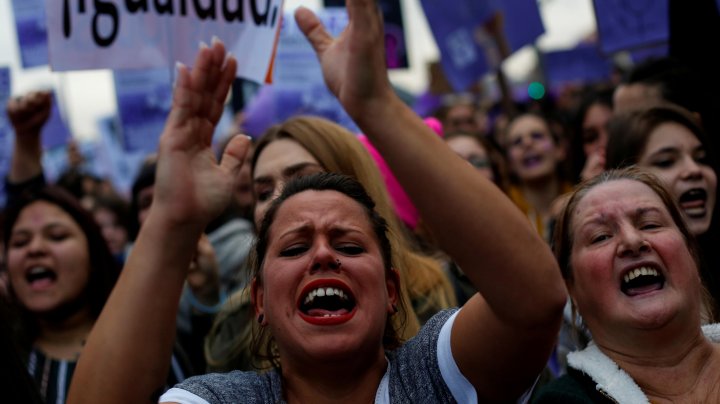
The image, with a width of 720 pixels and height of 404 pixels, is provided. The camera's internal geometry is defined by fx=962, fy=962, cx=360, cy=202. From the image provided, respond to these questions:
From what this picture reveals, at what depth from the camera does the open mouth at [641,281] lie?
2.56m

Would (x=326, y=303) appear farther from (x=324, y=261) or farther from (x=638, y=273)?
(x=638, y=273)

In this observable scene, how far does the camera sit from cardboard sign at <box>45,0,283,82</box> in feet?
12.0

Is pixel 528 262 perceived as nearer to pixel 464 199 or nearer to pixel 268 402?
pixel 464 199

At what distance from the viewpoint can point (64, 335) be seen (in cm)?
373

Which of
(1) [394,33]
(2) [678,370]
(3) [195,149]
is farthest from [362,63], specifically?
(1) [394,33]

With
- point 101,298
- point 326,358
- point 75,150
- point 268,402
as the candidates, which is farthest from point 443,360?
point 75,150

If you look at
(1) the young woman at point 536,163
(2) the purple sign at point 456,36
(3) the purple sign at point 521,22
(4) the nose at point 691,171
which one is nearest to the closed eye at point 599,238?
(4) the nose at point 691,171

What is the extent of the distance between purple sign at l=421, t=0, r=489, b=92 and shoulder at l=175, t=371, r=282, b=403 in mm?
5178

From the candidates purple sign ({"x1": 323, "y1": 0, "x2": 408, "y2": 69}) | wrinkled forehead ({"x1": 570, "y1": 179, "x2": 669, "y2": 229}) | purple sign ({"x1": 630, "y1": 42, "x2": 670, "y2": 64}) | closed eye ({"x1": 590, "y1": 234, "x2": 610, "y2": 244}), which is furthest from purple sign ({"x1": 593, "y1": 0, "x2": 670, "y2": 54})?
closed eye ({"x1": 590, "y1": 234, "x2": 610, "y2": 244})

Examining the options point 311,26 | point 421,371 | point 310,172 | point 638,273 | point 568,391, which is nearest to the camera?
point 311,26

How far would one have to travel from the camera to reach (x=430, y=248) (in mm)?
4059

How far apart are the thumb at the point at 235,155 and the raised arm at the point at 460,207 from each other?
1.54 ft

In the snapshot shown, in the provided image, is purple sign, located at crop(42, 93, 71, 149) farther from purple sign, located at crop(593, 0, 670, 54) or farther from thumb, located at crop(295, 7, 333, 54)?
thumb, located at crop(295, 7, 333, 54)

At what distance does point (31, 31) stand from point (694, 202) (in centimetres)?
483
